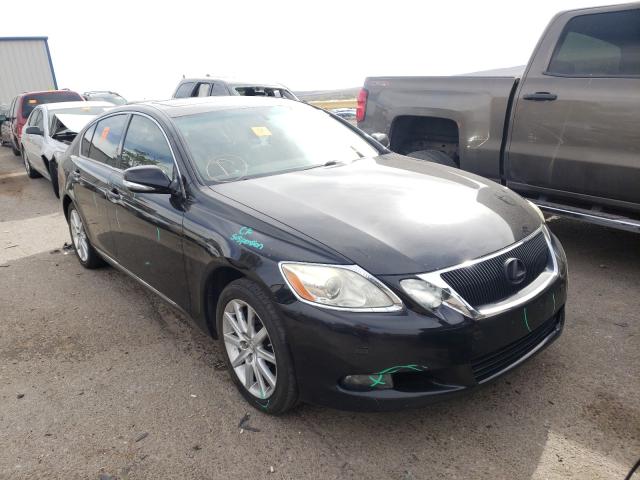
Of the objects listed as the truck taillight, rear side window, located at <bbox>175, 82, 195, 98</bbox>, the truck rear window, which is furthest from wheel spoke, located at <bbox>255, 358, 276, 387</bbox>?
the truck rear window

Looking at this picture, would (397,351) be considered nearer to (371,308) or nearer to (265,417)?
(371,308)

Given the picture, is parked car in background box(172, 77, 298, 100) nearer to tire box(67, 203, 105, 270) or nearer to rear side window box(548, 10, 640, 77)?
tire box(67, 203, 105, 270)

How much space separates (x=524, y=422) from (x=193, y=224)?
6.83 ft

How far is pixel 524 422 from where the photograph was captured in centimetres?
264

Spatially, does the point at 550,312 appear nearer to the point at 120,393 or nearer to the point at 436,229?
the point at 436,229

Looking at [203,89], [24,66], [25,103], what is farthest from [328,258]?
[24,66]

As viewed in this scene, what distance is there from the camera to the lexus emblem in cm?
253

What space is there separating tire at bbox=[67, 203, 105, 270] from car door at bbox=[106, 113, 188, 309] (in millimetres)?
1005

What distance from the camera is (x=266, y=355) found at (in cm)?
269

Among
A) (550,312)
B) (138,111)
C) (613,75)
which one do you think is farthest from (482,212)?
(138,111)

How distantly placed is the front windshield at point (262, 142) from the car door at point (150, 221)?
0.71 ft

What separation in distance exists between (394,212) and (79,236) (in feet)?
12.2

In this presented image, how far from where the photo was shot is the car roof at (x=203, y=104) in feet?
12.3

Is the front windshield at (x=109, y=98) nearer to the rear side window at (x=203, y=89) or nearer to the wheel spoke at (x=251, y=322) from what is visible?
the rear side window at (x=203, y=89)
